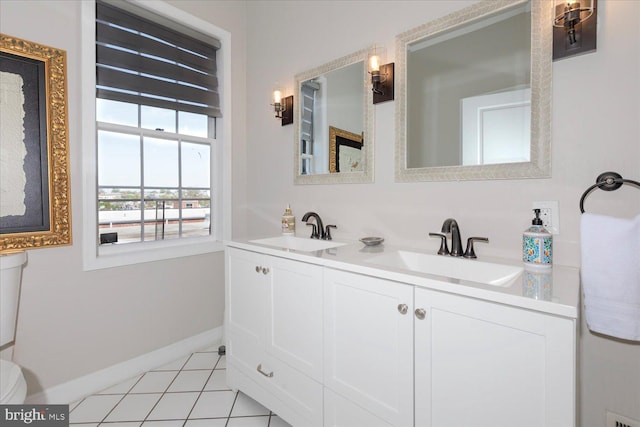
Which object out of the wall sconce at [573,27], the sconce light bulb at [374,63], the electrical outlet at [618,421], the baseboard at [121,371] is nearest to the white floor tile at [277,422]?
the baseboard at [121,371]

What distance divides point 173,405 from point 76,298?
0.83 meters

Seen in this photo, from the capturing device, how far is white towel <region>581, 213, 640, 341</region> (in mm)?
936

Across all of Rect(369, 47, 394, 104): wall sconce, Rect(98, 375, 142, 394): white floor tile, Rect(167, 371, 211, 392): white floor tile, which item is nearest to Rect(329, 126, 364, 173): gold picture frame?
Rect(369, 47, 394, 104): wall sconce

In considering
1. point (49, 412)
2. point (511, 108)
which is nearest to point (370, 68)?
point (511, 108)

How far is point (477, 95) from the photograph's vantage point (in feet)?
4.78

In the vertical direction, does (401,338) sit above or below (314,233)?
below

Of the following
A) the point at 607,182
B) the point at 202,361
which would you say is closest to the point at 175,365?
the point at 202,361

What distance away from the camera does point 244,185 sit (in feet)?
8.81

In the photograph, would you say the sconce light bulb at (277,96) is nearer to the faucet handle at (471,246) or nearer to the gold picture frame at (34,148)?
the gold picture frame at (34,148)

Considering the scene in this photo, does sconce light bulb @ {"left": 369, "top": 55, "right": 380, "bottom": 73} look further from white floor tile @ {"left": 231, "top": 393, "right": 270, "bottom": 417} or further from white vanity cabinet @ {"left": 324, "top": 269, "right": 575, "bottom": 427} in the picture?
white floor tile @ {"left": 231, "top": 393, "right": 270, "bottom": 417}

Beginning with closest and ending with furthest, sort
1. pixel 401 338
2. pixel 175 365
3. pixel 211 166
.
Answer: pixel 401 338
pixel 175 365
pixel 211 166

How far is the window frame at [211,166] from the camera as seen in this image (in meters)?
1.85

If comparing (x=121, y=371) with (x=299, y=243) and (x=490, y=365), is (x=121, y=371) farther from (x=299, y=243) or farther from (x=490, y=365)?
(x=490, y=365)

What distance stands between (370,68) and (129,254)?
1.88 metres
